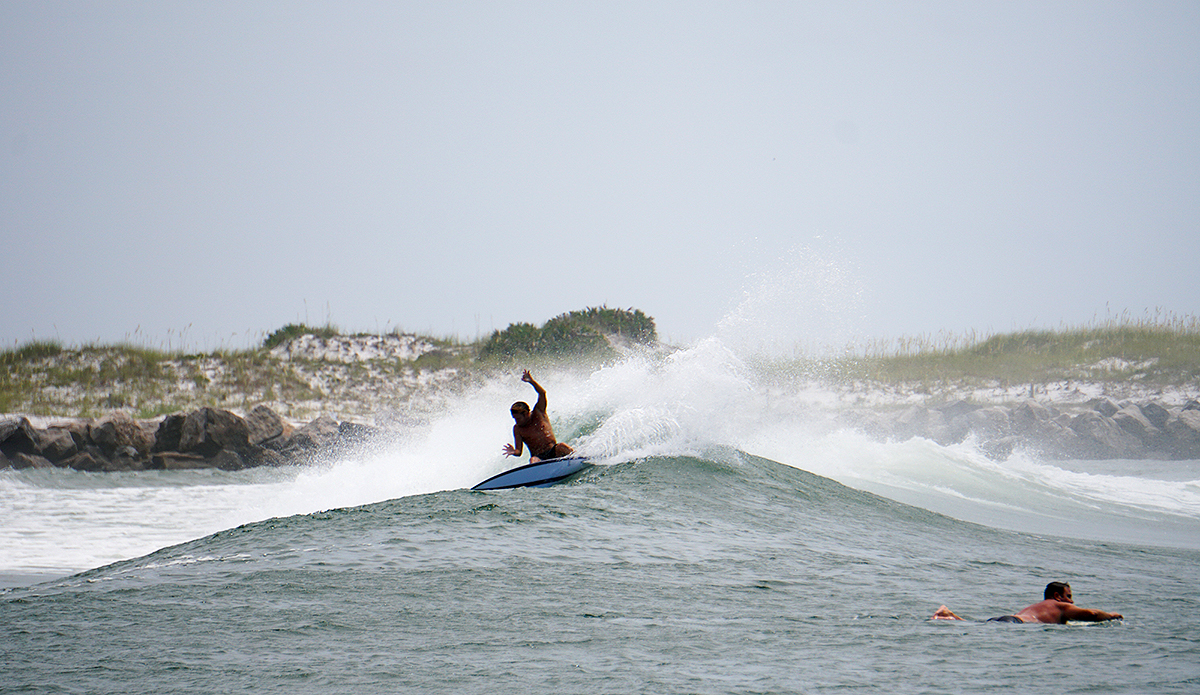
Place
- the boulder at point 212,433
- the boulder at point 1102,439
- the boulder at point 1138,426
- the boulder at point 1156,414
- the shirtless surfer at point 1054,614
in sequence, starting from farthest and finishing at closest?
the boulder at point 1156,414
the boulder at point 1138,426
the boulder at point 1102,439
the boulder at point 212,433
the shirtless surfer at point 1054,614

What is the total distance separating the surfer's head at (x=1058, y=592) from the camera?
4777 mm

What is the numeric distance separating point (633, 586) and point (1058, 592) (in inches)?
97.6

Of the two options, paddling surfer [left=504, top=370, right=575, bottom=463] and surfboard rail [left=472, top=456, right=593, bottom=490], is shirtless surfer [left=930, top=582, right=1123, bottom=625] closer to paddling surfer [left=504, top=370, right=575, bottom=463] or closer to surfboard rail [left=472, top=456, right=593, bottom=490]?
surfboard rail [left=472, top=456, right=593, bottom=490]

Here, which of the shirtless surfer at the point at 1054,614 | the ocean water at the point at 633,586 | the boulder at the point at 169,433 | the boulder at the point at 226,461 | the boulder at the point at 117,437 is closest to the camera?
the ocean water at the point at 633,586

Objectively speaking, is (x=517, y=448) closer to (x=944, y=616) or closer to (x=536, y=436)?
(x=536, y=436)

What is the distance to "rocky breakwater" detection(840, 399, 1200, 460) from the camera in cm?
1986

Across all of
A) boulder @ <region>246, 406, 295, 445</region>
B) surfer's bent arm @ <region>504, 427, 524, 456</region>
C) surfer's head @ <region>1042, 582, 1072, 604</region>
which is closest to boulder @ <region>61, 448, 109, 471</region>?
boulder @ <region>246, 406, 295, 445</region>

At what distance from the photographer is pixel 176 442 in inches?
731

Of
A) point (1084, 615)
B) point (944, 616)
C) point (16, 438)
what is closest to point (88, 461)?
point (16, 438)

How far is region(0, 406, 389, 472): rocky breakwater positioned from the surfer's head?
1703 centimetres

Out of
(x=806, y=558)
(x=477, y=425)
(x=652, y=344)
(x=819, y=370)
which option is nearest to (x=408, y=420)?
(x=477, y=425)

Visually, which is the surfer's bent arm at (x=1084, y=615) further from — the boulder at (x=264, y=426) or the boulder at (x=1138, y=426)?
the boulder at (x=1138, y=426)

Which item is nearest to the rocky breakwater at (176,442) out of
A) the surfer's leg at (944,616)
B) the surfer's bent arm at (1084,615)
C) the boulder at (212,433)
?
the boulder at (212,433)

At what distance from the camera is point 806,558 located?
661cm
